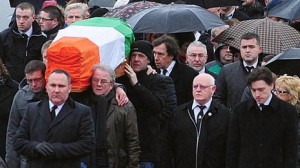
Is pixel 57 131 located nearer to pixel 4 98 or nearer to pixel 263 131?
pixel 263 131

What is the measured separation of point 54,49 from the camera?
428 inches

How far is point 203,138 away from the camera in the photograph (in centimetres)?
1084

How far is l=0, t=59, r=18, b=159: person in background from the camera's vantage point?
1238 centimetres

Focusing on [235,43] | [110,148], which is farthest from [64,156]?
[235,43]

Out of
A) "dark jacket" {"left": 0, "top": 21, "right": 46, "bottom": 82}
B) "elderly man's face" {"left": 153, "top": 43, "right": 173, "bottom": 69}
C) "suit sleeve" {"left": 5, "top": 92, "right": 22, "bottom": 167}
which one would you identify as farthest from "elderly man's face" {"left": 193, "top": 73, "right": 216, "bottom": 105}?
"dark jacket" {"left": 0, "top": 21, "right": 46, "bottom": 82}

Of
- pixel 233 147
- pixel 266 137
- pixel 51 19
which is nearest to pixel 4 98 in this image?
pixel 51 19

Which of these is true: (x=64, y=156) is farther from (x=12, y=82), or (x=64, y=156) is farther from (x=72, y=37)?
(x=12, y=82)

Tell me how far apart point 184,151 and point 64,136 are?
4.51 feet

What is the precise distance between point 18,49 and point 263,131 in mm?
4582

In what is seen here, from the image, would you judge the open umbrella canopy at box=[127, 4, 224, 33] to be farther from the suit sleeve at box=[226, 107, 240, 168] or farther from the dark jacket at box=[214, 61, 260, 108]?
the suit sleeve at box=[226, 107, 240, 168]

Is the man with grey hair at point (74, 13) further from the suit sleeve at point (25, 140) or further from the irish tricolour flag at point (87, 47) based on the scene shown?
the suit sleeve at point (25, 140)

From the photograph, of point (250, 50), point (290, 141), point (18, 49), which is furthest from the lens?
point (18, 49)

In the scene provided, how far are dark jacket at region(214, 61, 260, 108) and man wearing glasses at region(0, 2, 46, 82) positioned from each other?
9.68ft

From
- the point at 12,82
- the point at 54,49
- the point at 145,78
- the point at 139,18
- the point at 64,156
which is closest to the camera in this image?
the point at 64,156
